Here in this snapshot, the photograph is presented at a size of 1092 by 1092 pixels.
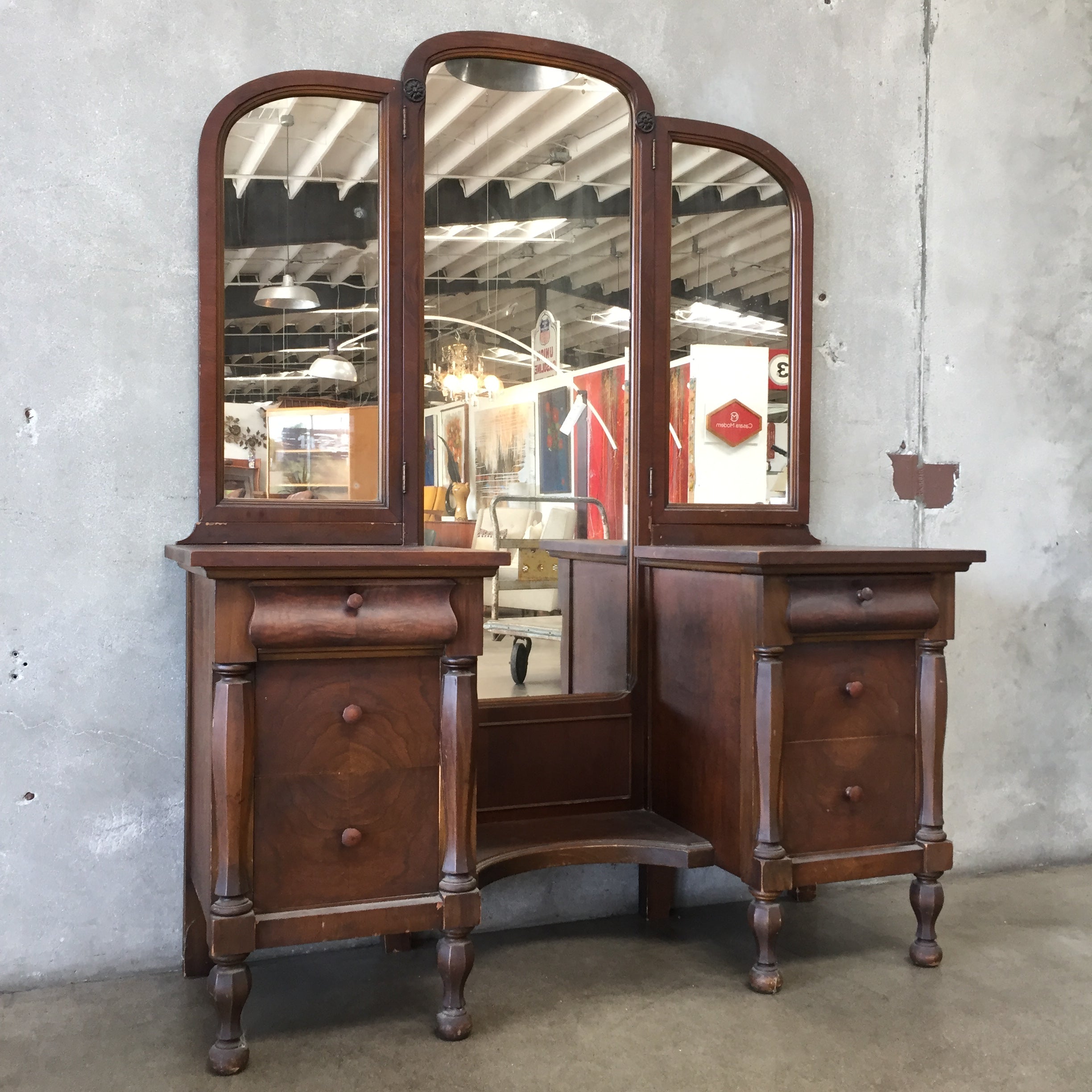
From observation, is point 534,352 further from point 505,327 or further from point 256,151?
point 256,151

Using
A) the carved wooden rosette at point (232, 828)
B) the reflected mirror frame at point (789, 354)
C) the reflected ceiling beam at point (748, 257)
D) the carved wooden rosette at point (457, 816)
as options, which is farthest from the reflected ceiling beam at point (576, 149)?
the carved wooden rosette at point (232, 828)

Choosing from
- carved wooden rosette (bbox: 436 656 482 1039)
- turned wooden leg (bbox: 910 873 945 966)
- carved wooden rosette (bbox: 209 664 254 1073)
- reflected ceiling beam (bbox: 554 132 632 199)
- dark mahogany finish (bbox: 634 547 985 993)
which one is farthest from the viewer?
reflected ceiling beam (bbox: 554 132 632 199)

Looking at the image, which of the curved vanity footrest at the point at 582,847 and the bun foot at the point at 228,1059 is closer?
the bun foot at the point at 228,1059

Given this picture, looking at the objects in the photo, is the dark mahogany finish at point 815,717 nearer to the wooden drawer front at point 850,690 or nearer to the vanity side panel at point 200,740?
the wooden drawer front at point 850,690

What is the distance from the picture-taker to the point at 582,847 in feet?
7.62

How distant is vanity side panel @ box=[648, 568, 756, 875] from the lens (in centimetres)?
225

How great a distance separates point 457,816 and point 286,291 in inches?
47.8

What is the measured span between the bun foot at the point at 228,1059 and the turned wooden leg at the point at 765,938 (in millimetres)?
1058

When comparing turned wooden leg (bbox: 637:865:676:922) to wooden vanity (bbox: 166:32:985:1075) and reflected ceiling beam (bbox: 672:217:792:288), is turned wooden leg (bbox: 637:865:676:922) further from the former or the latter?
reflected ceiling beam (bbox: 672:217:792:288)

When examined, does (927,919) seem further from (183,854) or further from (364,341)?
(364,341)

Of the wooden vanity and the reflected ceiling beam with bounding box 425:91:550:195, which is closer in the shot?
the wooden vanity

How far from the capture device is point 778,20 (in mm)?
2801

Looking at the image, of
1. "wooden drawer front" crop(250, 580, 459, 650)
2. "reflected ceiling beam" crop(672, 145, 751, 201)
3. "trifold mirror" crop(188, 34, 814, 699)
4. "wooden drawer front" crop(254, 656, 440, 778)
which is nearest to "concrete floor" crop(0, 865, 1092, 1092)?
"wooden drawer front" crop(254, 656, 440, 778)

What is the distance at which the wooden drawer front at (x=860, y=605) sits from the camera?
7.27ft
